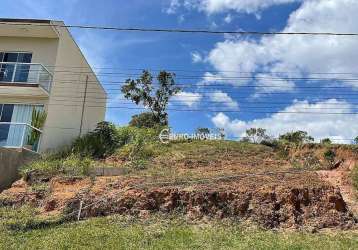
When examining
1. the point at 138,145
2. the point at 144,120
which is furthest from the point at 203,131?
the point at 144,120

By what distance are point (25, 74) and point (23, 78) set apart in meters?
0.20

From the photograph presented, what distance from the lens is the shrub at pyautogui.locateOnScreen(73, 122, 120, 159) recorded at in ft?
62.3

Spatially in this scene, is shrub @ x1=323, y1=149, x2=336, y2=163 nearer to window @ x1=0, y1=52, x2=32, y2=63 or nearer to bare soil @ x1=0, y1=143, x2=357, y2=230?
bare soil @ x1=0, y1=143, x2=357, y2=230

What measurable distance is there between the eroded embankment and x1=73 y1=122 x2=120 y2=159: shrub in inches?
247

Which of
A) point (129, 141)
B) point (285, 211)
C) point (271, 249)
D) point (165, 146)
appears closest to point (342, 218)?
point (285, 211)

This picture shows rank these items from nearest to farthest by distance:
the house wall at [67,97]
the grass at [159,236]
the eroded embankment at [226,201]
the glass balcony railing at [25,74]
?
the grass at [159,236] < the eroded embankment at [226,201] < the glass balcony railing at [25,74] < the house wall at [67,97]

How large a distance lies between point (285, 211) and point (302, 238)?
1391 mm

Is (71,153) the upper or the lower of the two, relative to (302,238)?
upper

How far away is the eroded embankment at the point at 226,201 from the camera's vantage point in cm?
1096

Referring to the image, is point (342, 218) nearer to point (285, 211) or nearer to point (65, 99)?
point (285, 211)

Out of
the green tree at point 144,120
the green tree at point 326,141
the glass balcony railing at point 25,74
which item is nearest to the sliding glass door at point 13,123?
the glass balcony railing at point 25,74

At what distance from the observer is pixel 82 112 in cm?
2403

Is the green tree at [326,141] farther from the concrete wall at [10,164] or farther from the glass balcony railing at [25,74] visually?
the concrete wall at [10,164]

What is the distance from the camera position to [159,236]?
32.0ft
